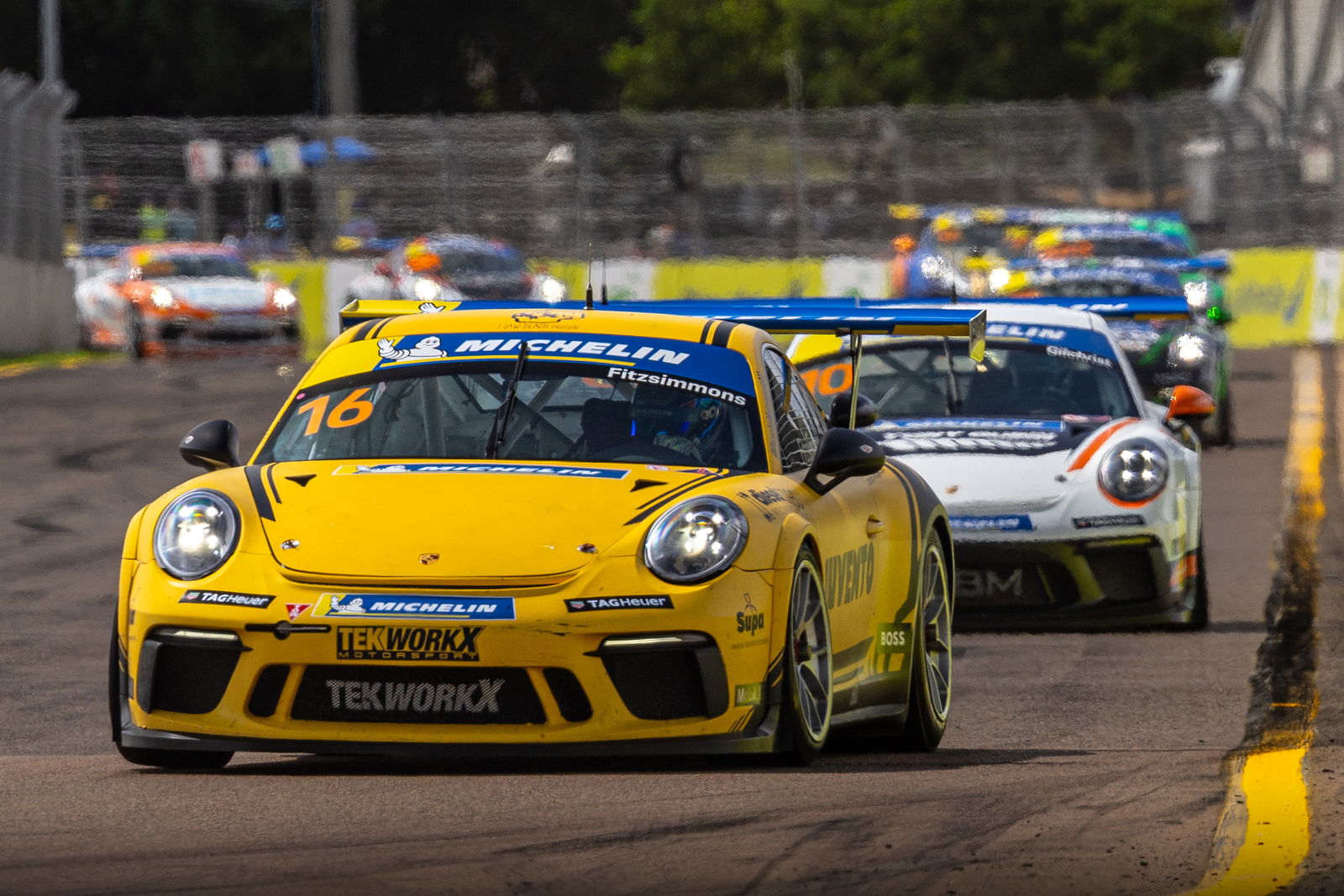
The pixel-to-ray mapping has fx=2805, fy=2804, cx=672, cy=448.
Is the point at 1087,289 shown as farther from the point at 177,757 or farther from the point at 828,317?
the point at 177,757

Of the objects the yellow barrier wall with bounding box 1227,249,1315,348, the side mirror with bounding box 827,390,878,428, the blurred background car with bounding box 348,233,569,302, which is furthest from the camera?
the yellow barrier wall with bounding box 1227,249,1315,348

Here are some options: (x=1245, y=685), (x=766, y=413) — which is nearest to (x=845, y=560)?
(x=766, y=413)

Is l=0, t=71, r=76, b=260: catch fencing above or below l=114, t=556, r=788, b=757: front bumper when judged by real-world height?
above

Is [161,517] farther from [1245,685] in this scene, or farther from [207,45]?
[207,45]

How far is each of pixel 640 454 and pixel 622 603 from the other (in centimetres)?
89

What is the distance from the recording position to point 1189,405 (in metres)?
11.7

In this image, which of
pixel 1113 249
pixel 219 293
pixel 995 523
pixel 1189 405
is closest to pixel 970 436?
pixel 995 523

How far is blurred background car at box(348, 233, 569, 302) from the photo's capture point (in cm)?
3148

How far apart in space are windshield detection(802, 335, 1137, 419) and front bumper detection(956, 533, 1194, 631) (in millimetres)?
917

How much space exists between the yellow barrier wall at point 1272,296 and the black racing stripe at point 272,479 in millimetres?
27643

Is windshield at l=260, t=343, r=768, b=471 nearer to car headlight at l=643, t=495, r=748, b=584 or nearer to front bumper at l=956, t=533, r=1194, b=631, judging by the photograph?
car headlight at l=643, t=495, r=748, b=584

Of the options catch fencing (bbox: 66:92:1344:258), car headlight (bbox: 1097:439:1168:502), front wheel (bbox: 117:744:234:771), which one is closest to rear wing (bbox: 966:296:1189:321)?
car headlight (bbox: 1097:439:1168:502)

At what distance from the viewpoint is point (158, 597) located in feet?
21.9

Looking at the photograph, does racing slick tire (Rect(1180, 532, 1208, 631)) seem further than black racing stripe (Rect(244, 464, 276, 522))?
Yes
